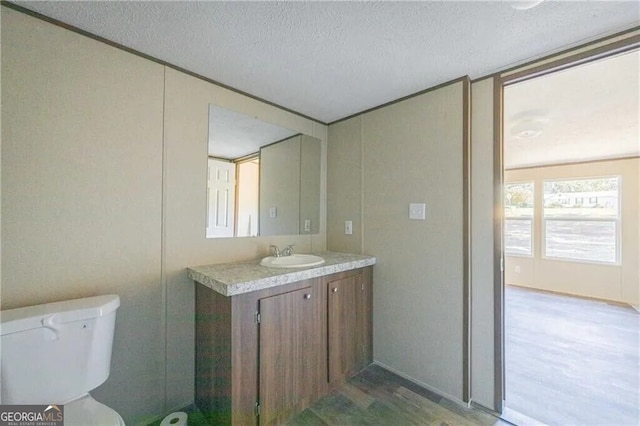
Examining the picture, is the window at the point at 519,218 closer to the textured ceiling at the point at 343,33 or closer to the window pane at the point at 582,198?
the window pane at the point at 582,198

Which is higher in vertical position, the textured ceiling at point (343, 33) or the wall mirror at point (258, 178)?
the textured ceiling at point (343, 33)

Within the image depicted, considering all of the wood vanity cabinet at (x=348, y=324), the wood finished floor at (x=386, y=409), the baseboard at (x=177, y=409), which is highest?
the wood vanity cabinet at (x=348, y=324)

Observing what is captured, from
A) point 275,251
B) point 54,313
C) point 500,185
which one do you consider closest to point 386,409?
point 275,251

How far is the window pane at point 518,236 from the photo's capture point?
16.1ft

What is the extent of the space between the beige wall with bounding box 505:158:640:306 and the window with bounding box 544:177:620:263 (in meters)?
0.09

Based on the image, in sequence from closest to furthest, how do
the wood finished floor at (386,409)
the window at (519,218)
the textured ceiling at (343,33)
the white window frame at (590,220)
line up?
the textured ceiling at (343,33)
the wood finished floor at (386,409)
the white window frame at (590,220)
the window at (519,218)

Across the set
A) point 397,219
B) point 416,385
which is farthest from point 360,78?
point 416,385

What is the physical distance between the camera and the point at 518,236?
501cm

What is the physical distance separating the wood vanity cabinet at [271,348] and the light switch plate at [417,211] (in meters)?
0.68

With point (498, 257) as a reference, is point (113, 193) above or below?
above

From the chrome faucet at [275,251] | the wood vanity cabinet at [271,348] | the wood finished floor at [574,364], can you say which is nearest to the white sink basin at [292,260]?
the chrome faucet at [275,251]

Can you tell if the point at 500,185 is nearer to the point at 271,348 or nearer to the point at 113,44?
the point at 271,348

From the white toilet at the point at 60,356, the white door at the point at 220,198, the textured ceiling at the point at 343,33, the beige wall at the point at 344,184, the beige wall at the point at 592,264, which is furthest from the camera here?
the beige wall at the point at 592,264

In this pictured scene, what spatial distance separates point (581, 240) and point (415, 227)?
4.50 meters
